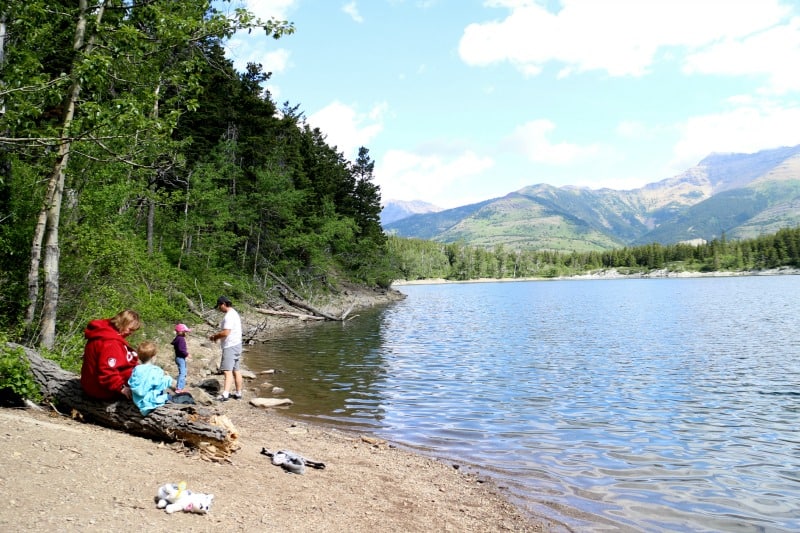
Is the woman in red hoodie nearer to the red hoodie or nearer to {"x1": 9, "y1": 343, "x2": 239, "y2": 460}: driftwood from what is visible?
the red hoodie

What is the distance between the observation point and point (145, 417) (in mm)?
8398

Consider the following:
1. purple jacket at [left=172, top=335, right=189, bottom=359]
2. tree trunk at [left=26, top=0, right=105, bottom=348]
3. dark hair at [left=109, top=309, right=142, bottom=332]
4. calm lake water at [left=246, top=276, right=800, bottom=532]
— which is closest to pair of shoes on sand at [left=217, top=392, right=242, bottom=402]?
purple jacket at [left=172, top=335, right=189, bottom=359]

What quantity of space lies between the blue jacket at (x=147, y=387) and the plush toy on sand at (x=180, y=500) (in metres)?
2.15

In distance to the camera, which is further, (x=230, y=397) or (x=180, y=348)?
(x=230, y=397)

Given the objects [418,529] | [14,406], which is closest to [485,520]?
[418,529]

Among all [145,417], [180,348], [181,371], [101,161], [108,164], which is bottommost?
[181,371]

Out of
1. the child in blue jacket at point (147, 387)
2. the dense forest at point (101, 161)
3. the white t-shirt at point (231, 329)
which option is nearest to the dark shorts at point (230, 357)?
the white t-shirt at point (231, 329)

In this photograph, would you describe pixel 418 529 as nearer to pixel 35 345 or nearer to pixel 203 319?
pixel 35 345

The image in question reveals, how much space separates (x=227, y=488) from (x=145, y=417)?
2158 millimetres

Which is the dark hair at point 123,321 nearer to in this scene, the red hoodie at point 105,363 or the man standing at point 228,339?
the red hoodie at point 105,363

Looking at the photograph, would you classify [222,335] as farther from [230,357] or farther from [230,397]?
[230,397]

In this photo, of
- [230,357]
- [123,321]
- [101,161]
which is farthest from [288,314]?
[123,321]

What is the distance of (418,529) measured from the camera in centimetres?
725

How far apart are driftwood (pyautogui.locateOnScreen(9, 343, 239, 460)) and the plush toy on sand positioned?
1.72 metres
